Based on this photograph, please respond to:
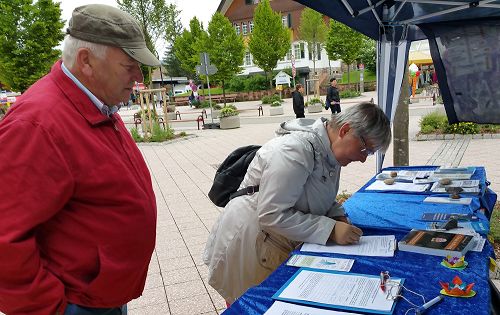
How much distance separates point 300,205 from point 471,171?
6.89ft

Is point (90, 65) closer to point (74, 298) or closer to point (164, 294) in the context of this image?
point (74, 298)

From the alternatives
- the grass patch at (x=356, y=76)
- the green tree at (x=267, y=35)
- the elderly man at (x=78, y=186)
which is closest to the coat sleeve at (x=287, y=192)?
the elderly man at (x=78, y=186)

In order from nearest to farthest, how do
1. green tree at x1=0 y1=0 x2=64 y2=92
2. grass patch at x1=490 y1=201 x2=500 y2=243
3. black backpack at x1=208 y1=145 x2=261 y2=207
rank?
black backpack at x1=208 y1=145 x2=261 y2=207
grass patch at x1=490 y1=201 x2=500 y2=243
green tree at x1=0 y1=0 x2=64 y2=92

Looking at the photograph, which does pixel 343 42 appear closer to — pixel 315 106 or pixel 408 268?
pixel 315 106

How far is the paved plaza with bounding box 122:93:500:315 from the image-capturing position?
10.5 feet

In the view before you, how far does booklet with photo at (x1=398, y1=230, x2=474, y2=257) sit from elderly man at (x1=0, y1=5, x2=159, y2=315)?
124 centimetres

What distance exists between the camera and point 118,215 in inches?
55.0

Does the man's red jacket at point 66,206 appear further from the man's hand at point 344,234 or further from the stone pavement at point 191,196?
the stone pavement at point 191,196

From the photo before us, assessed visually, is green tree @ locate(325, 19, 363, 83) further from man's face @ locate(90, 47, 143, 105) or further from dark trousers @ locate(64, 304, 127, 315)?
dark trousers @ locate(64, 304, 127, 315)

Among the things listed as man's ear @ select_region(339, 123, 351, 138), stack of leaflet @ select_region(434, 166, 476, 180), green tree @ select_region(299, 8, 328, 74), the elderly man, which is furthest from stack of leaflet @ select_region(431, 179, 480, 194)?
green tree @ select_region(299, 8, 328, 74)

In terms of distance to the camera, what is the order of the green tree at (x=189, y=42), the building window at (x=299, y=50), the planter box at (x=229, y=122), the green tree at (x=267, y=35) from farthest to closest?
the building window at (x=299, y=50) → the green tree at (x=189, y=42) → the green tree at (x=267, y=35) → the planter box at (x=229, y=122)

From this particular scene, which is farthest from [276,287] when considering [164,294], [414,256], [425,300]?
[164,294]

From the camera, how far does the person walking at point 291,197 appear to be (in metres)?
1.87

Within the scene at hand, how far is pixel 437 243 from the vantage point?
1.88 meters
